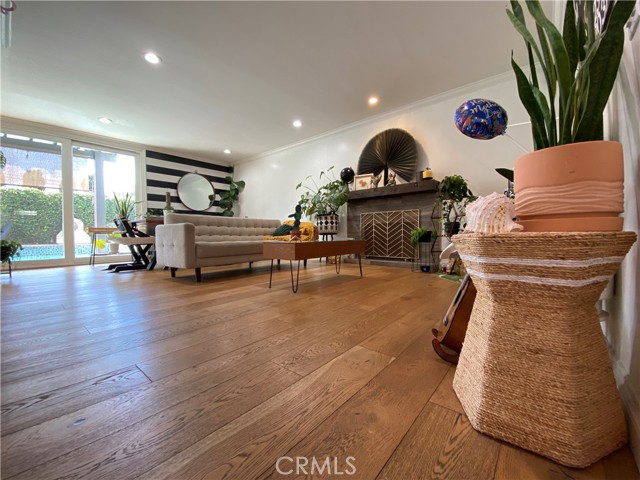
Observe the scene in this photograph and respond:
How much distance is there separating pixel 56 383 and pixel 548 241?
1.49 metres

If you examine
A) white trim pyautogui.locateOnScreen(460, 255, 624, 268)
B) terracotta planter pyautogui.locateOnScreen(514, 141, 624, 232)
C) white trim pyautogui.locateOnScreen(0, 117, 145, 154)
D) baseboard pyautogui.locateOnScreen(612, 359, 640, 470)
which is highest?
white trim pyautogui.locateOnScreen(0, 117, 145, 154)

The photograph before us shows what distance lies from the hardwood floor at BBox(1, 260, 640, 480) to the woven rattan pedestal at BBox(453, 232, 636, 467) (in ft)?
0.17

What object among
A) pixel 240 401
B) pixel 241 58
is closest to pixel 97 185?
pixel 241 58

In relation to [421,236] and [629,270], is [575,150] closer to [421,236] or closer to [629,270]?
[629,270]

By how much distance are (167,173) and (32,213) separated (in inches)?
88.6

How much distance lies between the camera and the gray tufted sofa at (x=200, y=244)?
2541 millimetres

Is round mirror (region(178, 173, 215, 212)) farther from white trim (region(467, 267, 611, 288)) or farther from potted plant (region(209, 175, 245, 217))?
white trim (region(467, 267, 611, 288))

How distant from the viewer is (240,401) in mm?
720

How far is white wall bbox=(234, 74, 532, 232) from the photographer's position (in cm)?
297

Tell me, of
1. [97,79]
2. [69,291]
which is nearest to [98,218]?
[97,79]

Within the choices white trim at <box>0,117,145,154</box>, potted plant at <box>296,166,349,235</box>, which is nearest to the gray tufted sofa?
potted plant at <box>296,166,349,235</box>

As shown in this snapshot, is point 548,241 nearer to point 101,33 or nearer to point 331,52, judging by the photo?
point 331,52

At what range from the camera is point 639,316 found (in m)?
0.59

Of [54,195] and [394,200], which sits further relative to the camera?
[54,195]
